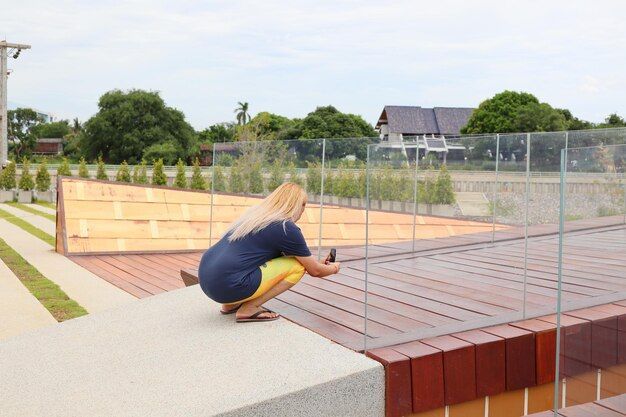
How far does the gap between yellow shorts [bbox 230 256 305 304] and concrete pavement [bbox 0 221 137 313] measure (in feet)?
9.18

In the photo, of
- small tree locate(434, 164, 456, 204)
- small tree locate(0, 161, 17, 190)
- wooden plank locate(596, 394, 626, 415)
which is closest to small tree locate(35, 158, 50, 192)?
small tree locate(0, 161, 17, 190)

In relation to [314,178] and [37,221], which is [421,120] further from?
[314,178]

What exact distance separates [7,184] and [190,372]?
27.0m

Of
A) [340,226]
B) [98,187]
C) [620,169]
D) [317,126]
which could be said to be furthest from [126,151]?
[620,169]

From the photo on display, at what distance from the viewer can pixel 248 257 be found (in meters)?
4.36

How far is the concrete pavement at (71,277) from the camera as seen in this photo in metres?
7.09

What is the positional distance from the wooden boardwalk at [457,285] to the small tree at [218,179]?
9.77 feet

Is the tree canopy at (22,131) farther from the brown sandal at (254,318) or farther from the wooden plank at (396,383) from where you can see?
the wooden plank at (396,383)

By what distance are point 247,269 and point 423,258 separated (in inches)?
86.9

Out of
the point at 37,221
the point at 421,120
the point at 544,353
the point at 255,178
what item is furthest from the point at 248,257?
the point at 421,120

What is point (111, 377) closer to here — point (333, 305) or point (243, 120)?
point (333, 305)

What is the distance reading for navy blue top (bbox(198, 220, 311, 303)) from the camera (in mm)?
4355

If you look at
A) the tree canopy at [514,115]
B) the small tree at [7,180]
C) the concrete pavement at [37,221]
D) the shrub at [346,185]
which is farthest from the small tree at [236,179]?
the tree canopy at [514,115]

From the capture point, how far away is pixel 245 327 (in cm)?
440
